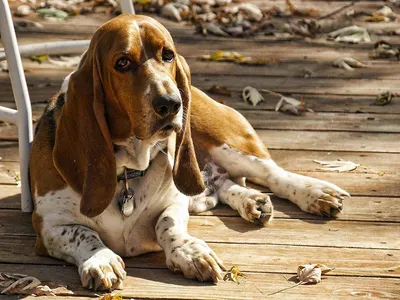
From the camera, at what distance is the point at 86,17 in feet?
25.7

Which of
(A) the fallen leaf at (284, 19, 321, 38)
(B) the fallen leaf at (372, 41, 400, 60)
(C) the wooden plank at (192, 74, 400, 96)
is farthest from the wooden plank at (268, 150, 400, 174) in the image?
(A) the fallen leaf at (284, 19, 321, 38)

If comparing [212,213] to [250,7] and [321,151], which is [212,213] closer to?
[321,151]

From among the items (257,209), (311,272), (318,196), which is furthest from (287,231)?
(311,272)

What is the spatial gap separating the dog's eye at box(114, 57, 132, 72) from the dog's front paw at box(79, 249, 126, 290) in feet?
2.35

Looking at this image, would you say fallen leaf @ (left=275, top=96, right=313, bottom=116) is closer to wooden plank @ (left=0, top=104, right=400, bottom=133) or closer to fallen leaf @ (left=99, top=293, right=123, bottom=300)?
wooden plank @ (left=0, top=104, right=400, bottom=133)

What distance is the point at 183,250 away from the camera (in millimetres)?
3877

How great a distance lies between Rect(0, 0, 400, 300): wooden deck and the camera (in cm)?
379

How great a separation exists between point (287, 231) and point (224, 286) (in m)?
0.65

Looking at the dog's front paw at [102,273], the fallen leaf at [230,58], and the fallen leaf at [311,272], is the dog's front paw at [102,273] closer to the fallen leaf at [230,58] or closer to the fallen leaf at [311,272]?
the fallen leaf at [311,272]

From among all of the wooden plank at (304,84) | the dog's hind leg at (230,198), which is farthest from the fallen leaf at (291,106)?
the dog's hind leg at (230,198)

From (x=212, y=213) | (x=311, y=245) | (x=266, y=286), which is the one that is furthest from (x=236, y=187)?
(x=266, y=286)

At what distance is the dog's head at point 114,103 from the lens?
3.61m

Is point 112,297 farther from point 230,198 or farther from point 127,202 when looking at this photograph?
point 230,198

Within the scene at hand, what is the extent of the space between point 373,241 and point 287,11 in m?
4.22
